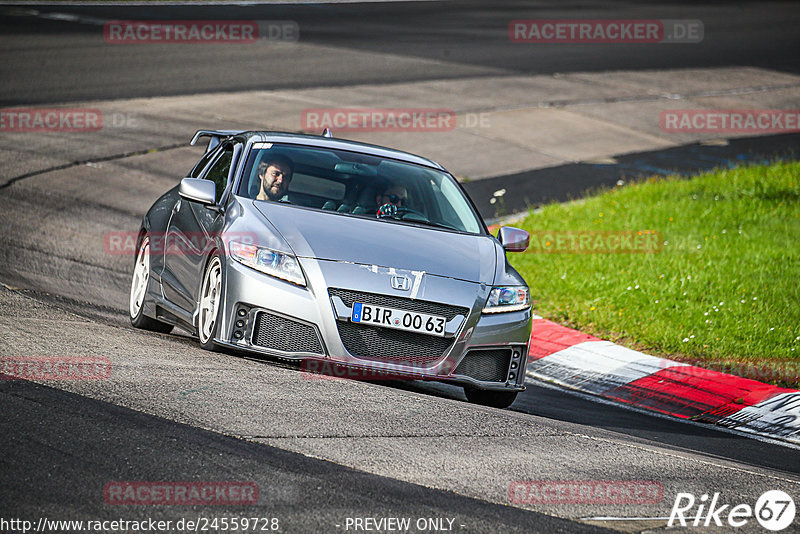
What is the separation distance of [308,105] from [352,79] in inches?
119

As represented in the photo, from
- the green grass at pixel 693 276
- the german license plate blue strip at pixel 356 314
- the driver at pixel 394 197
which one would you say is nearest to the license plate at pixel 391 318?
the german license plate blue strip at pixel 356 314

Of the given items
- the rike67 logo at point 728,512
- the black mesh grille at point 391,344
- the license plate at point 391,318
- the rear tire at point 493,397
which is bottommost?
the rear tire at point 493,397

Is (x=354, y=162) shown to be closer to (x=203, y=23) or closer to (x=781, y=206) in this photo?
(x=781, y=206)

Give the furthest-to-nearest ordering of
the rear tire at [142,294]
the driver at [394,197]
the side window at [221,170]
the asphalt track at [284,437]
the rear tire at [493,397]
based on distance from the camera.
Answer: the rear tire at [142,294]
the side window at [221,170]
the driver at [394,197]
the rear tire at [493,397]
the asphalt track at [284,437]

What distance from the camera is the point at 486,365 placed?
22.0 feet

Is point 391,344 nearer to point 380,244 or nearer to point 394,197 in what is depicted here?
point 380,244

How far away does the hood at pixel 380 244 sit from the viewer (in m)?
6.51

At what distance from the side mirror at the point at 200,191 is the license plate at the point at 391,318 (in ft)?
4.81

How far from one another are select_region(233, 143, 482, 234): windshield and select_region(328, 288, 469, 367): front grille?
3.50ft

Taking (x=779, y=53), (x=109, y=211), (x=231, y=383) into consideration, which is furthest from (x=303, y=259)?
(x=779, y=53)

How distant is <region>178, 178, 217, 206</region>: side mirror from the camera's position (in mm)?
7121

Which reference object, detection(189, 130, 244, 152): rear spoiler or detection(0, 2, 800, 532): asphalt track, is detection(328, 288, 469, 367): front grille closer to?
detection(0, 2, 800, 532): asphalt track

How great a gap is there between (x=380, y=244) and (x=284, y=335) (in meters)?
0.86

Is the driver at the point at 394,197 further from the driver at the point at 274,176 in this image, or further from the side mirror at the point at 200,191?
the side mirror at the point at 200,191
